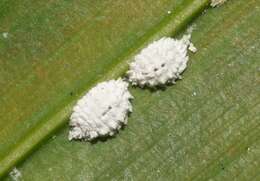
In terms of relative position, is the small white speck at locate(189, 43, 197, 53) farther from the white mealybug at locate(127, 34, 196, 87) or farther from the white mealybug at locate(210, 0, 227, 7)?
the white mealybug at locate(210, 0, 227, 7)

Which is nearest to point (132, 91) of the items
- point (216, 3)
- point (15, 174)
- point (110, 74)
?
point (110, 74)

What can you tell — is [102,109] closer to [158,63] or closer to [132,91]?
[132,91]

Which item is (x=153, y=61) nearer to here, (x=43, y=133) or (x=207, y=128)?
(x=207, y=128)

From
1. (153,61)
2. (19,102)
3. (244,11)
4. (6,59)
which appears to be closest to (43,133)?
(19,102)

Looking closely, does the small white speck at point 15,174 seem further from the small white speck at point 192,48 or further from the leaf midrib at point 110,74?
the small white speck at point 192,48

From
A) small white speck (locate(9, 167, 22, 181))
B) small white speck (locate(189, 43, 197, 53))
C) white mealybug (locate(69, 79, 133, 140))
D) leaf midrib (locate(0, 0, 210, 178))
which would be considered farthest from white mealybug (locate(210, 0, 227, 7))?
small white speck (locate(9, 167, 22, 181))
